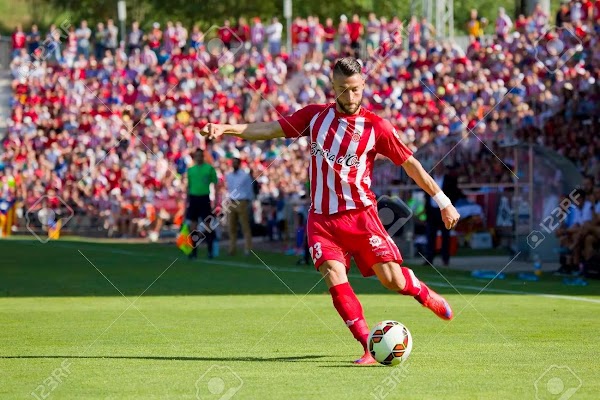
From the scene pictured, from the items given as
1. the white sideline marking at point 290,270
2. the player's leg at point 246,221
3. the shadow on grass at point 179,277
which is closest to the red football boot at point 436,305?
the white sideline marking at point 290,270

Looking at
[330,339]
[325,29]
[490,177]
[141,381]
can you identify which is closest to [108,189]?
[325,29]

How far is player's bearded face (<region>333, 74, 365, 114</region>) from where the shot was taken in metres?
9.42

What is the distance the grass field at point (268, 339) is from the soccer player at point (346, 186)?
26.2 inches

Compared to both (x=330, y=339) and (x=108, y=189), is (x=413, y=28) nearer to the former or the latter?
(x=108, y=189)

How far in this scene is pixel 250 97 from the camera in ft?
132

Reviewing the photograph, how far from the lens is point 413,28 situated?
123 ft

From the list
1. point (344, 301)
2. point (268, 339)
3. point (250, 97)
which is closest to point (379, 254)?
point (344, 301)

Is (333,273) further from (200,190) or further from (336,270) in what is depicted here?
(200,190)

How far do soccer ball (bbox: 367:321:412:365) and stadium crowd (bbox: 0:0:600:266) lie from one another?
1800 centimetres

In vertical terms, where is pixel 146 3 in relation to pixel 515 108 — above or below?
above

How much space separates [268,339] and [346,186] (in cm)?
208

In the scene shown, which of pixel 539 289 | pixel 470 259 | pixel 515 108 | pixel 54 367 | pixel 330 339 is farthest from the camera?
pixel 515 108

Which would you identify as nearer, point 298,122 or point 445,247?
point 298,122

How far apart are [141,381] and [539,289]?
10.4 meters
